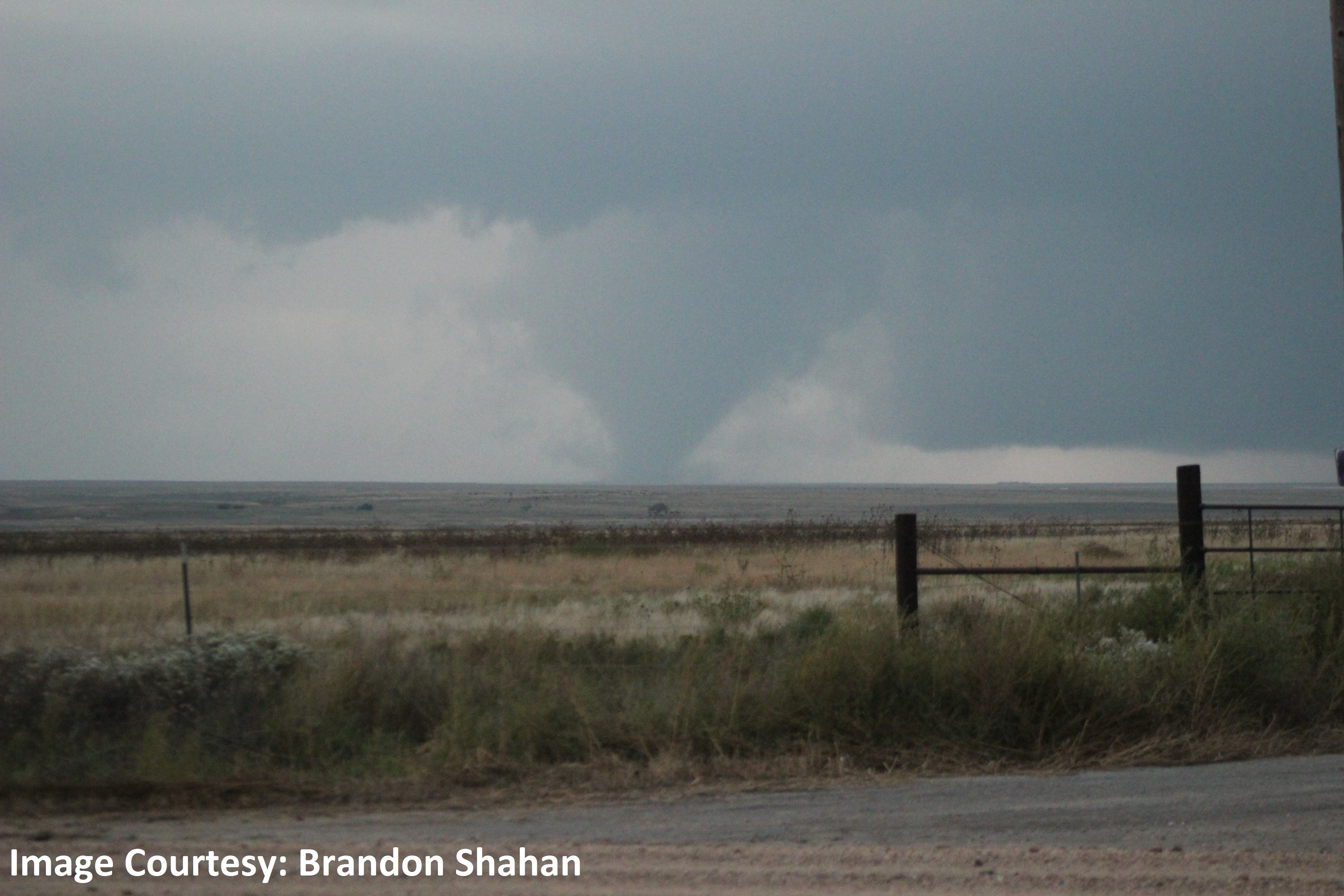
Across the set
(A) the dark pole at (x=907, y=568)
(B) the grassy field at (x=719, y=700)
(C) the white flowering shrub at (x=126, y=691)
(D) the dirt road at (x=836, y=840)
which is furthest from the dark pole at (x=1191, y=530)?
(C) the white flowering shrub at (x=126, y=691)

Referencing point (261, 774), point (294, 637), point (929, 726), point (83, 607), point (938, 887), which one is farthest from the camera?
point (83, 607)

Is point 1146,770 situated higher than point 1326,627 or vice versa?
point 1326,627

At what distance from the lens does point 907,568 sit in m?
11.4

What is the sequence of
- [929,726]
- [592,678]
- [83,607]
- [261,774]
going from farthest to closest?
[83,607] < [592,678] < [929,726] < [261,774]

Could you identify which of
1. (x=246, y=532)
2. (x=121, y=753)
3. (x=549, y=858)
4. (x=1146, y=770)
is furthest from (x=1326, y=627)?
(x=246, y=532)

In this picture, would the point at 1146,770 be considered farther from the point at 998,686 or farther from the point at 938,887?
the point at 938,887

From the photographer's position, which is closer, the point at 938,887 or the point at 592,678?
the point at 938,887

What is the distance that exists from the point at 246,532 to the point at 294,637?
59644 mm

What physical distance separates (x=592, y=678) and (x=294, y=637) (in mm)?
6841

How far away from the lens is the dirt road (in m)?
5.94

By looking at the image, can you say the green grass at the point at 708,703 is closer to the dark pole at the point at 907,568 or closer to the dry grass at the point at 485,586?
the dark pole at the point at 907,568

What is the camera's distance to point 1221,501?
17150 cm

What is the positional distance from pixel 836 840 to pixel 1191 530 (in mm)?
6965

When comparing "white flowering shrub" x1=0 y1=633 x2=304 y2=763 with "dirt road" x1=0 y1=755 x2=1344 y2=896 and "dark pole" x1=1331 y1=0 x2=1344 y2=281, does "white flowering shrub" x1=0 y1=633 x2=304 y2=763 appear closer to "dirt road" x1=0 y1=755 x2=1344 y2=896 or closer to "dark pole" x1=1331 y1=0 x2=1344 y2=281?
"dirt road" x1=0 y1=755 x2=1344 y2=896
